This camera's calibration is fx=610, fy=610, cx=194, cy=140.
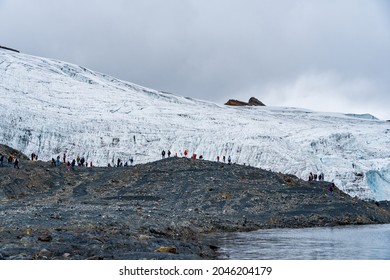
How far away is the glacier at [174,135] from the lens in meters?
58.7

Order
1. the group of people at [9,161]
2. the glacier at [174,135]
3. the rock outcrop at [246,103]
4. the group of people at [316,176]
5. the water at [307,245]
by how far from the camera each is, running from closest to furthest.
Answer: the water at [307,245] → the group of people at [9,161] → the group of people at [316,176] → the glacier at [174,135] → the rock outcrop at [246,103]

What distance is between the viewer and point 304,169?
5744 cm

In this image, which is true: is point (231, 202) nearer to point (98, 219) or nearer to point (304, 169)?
point (98, 219)

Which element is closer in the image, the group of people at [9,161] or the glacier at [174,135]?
the group of people at [9,161]

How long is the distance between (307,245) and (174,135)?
42.8 m

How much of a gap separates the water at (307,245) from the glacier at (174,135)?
28.7 m

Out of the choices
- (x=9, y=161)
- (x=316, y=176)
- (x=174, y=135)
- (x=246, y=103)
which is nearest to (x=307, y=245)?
(x=9, y=161)

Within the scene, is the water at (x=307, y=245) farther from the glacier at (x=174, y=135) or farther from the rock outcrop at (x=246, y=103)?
the rock outcrop at (x=246, y=103)

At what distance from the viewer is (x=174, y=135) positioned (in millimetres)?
65000

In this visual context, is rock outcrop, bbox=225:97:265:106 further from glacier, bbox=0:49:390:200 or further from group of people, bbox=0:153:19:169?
group of people, bbox=0:153:19:169

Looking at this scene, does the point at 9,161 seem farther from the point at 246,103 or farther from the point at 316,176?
the point at 246,103

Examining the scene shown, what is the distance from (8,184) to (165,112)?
1319 inches

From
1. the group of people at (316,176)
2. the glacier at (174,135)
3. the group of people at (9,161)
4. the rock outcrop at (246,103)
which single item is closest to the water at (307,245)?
the group of people at (9,161)

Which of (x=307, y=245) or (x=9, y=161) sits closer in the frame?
(x=307, y=245)
